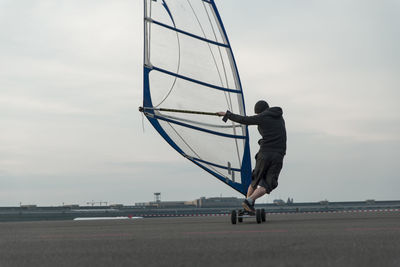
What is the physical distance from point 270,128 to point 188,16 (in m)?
6.59

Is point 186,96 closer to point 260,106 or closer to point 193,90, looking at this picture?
point 193,90

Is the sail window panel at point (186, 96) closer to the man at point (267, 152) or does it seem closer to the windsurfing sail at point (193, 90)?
the windsurfing sail at point (193, 90)

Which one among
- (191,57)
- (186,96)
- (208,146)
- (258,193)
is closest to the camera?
(258,193)

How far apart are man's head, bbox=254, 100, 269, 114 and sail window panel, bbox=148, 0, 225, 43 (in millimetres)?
5716

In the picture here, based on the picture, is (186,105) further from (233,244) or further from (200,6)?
(233,244)

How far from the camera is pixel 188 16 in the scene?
15.4 metres

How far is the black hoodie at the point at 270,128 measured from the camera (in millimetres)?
9805

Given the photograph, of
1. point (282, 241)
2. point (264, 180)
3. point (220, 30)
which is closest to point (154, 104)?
point (220, 30)

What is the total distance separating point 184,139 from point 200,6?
390 centimetres

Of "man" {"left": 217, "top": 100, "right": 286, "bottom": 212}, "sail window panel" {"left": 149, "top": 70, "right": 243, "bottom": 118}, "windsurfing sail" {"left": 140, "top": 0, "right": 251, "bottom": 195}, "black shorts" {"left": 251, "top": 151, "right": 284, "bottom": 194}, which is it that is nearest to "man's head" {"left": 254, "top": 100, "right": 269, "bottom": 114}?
"man" {"left": 217, "top": 100, "right": 286, "bottom": 212}

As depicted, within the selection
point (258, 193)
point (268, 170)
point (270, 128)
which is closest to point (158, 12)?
point (270, 128)

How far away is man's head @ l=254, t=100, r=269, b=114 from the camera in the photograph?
10.2 metres

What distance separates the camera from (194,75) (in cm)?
1498

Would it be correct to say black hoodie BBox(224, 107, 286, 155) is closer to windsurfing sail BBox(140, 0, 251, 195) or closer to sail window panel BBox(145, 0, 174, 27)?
windsurfing sail BBox(140, 0, 251, 195)
